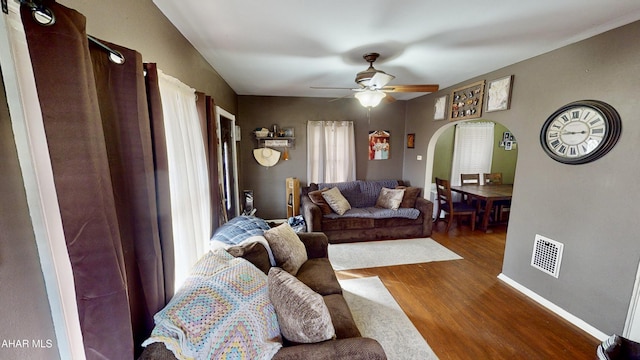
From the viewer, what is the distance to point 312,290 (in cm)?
149

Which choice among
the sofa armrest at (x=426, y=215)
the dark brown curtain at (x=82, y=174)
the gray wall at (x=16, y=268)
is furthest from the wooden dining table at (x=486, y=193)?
the gray wall at (x=16, y=268)

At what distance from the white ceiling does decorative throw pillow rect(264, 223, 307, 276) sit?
1697 mm

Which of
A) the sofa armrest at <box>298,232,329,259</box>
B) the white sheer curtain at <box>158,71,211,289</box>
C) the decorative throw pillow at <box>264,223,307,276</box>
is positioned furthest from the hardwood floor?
the white sheer curtain at <box>158,71,211,289</box>

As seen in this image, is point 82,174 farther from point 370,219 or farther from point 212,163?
point 370,219

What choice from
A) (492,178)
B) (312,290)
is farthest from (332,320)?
(492,178)

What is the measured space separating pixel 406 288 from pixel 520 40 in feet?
8.45

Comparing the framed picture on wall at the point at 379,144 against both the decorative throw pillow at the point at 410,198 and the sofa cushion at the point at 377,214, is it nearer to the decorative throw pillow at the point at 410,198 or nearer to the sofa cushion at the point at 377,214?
the decorative throw pillow at the point at 410,198

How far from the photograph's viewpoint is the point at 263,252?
1833 millimetres

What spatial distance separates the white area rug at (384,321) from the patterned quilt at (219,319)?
3.42ft

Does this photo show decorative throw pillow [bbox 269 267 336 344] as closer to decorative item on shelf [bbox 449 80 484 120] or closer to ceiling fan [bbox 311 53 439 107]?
ceiling fan [bbox 311 53 439 107]

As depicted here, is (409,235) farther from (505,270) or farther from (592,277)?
(592,277)

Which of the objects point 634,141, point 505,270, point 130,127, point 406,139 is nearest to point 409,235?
point 505,270

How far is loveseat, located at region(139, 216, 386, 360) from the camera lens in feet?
3.59

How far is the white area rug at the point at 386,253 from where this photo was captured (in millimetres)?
3074
